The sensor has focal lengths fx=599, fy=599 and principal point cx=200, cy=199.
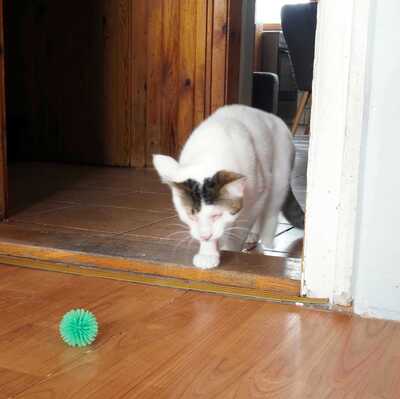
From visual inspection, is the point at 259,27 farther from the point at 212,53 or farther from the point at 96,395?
the point at 96,395

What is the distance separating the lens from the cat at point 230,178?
1.43m

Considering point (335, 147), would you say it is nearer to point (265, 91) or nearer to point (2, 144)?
point (2, 144)

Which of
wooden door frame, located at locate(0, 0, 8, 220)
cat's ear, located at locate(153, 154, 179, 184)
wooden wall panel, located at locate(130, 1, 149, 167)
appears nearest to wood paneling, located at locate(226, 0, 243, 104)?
wooden wall panel, located at locate(130, 1, 149, 167)

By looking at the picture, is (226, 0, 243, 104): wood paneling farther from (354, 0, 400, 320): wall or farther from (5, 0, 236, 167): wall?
(354, 0, 400, 320): wall

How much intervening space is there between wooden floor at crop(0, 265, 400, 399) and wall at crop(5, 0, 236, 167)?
1.94 meters

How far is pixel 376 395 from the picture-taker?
0.91 m

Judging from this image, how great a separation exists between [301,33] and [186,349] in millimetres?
3513

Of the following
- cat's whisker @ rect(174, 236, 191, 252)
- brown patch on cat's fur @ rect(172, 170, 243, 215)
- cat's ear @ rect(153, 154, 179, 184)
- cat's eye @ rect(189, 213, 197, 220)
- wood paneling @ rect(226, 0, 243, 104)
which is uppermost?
wood paneling @ rect(226, 0, 243, 104)

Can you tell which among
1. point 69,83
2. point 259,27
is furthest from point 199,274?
point 259,27

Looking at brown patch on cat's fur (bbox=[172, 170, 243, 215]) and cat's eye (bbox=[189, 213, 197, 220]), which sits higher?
brown patch on cat's fur (bbox=[172, 170, 243, 215])

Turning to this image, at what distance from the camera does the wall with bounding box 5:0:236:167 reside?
310 centimetres

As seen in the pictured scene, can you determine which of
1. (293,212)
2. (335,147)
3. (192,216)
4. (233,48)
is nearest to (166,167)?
(192,216)

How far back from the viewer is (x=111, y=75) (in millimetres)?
3355

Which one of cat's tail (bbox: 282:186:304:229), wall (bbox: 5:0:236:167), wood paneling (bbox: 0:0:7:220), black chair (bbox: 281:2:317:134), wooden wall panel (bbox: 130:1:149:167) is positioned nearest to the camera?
wood paneling (bbox: 0:0:7:220)
